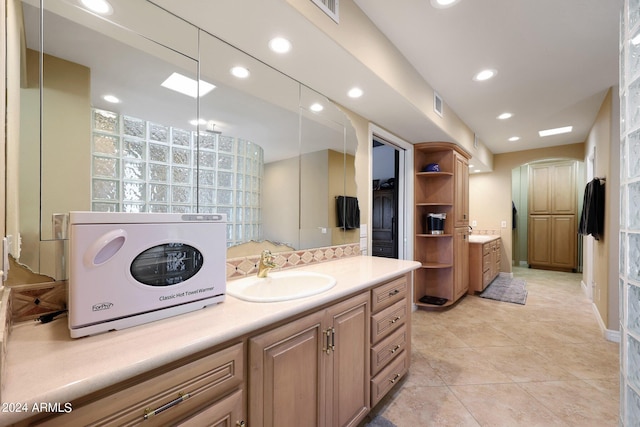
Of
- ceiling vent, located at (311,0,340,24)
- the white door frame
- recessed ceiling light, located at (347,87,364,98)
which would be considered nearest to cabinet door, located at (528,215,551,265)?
the white door frame

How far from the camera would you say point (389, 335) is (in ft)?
5.86

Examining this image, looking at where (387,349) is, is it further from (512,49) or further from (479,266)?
(479,266)

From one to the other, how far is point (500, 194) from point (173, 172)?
19.1ft

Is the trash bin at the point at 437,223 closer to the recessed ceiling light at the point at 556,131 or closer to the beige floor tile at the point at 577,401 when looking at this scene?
the beige floor tile at the point at 577,401

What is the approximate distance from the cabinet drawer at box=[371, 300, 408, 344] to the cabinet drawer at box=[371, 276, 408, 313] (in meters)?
0.04

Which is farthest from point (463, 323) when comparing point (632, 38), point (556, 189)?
point (556, 189)

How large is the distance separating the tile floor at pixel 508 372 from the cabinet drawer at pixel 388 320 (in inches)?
19.4

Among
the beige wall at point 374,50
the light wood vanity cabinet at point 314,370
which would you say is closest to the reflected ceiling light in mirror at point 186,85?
the beige wall at point 374,50

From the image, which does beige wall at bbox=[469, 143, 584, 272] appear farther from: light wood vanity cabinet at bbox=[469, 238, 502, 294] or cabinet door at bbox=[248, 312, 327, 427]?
cabinet door at bbox=[248, 312, 327, 427]

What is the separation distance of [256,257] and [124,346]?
92cm

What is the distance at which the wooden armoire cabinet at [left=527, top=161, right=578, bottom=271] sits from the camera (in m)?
5.79

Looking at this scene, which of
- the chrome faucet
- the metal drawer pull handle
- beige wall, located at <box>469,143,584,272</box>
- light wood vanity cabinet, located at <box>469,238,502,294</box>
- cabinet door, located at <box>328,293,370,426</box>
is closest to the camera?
the metal drawer pull handle

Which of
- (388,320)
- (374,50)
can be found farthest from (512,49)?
(388,320)

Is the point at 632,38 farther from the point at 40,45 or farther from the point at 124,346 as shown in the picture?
the point at 40,45
